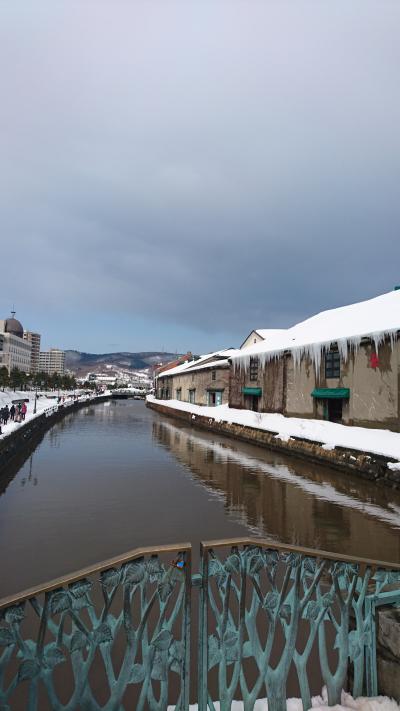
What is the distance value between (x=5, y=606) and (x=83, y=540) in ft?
24.8

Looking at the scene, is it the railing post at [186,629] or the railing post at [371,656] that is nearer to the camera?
the railing post at [186,629]

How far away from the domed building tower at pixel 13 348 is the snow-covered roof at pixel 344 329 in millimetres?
96353

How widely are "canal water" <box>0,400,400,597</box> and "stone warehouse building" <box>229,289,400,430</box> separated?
5375mm

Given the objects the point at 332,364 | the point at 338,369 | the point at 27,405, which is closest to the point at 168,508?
the point at 338,369

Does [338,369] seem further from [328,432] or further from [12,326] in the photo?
[12,326]

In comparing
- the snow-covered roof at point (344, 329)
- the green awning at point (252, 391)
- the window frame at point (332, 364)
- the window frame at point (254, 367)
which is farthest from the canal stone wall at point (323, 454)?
the snow-covered roof at point (344, 329)

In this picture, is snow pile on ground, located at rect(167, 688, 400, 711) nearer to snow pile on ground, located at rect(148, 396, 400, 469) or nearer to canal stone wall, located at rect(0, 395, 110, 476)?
snow pile on ground, located at rect(148, 396, 400, 469)

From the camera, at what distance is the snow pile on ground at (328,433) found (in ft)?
54.9

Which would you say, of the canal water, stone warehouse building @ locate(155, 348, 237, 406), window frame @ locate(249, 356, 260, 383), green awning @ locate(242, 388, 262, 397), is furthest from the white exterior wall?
the canal water

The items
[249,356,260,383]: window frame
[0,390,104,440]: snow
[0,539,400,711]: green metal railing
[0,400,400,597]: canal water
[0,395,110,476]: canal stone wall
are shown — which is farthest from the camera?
[249,356,260,383]: window frame

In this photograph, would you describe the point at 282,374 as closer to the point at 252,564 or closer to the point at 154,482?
the point at 154,482

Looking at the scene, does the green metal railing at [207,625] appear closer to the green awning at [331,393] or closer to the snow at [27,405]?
the snow at [27,405]

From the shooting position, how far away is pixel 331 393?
24.6 m

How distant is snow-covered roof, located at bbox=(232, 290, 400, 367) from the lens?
2216cm
